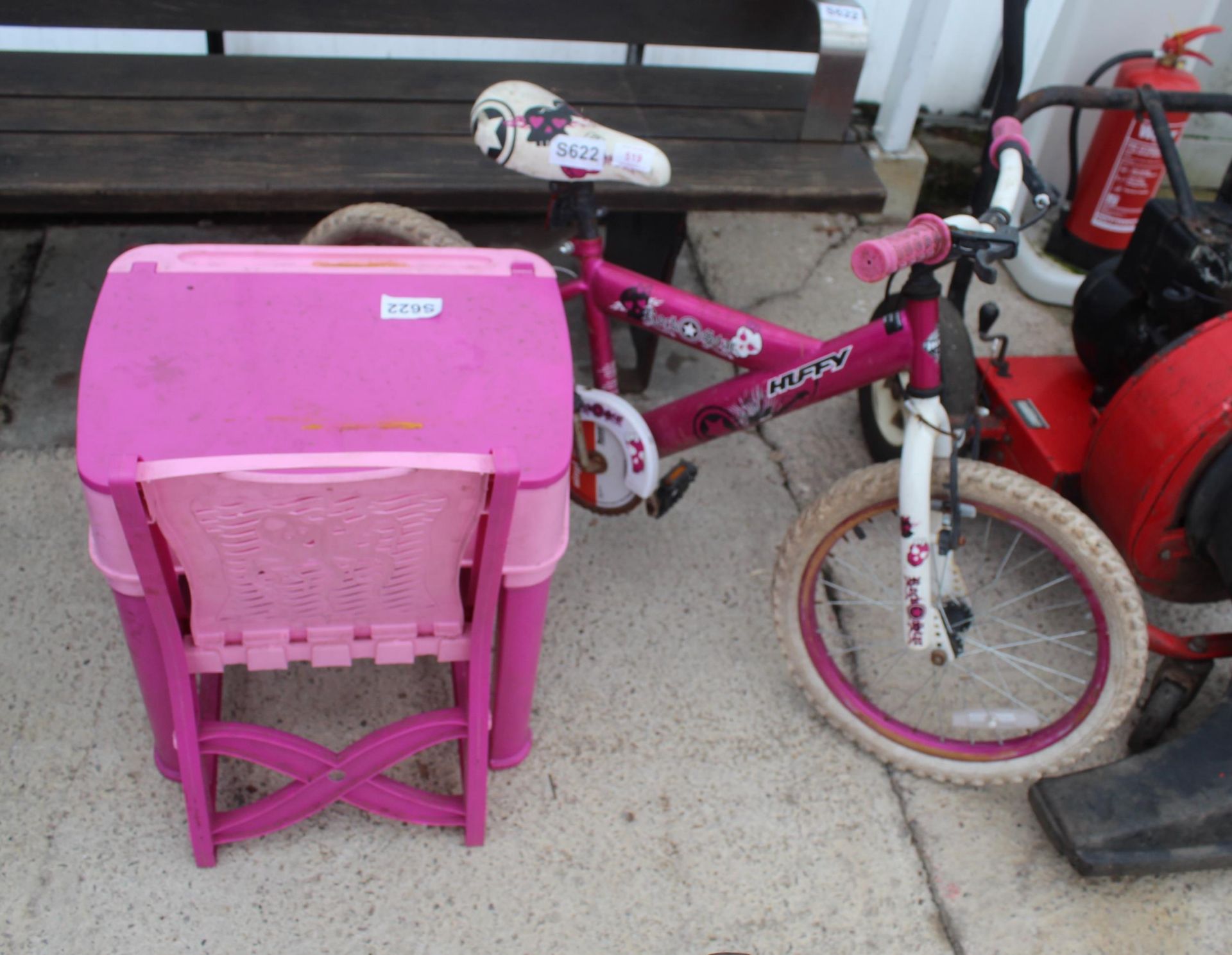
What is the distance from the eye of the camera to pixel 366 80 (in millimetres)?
2574

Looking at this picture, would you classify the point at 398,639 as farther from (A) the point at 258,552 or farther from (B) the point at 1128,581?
(B) the point at 1128,581

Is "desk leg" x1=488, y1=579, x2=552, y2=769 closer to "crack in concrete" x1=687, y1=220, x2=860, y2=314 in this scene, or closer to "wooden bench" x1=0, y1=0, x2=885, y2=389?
"wooden bench" x1=0, y1=0, x2=885, y2=389

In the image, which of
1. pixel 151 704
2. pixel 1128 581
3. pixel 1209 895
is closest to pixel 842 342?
pixel 1128 581

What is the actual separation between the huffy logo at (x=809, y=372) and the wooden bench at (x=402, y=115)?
1.67ft

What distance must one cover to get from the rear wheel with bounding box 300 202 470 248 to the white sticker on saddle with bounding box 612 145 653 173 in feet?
1.48

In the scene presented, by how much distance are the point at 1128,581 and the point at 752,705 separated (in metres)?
0.75

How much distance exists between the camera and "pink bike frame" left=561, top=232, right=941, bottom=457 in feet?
6.34

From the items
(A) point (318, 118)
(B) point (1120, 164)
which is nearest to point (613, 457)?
(A) point (318, 118)

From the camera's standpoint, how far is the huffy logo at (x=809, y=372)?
1.96 m

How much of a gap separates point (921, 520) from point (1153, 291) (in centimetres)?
93

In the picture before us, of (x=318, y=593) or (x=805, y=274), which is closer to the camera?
(x=318, y=593)

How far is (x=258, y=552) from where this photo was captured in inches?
57.2

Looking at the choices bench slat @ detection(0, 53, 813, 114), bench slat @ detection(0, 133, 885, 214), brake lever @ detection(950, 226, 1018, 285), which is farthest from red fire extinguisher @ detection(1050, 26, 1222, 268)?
brake lever @ detection(950, 226, 1018, 285)

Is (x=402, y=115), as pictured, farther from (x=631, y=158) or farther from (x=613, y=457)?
(x=613, y=457)
